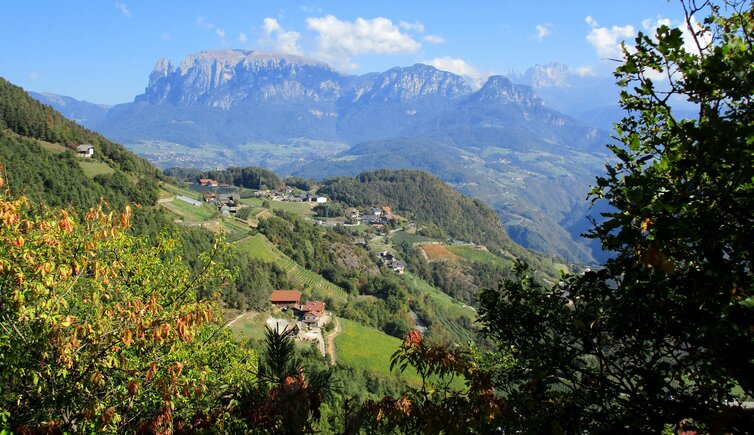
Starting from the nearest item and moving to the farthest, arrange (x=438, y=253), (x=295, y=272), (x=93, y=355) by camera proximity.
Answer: (x=93, y=355) → (x=295, y=272) → (x=438, y=253)

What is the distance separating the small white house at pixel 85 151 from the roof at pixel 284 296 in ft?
114

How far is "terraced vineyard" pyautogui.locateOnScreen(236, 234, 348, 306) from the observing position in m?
57.9

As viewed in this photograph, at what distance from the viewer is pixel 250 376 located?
7.00m

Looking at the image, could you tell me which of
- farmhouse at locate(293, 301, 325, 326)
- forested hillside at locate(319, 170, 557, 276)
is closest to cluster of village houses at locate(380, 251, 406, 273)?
farmhouse at locate(293, 301, 325, 326)

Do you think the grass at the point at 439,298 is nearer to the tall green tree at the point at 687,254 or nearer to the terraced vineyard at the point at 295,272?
the terraced vineyard at the point at 295,272

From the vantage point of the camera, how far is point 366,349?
42750 mm

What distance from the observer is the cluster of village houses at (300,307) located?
147ft

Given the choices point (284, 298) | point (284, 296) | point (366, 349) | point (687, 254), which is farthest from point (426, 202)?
point (687, 254)

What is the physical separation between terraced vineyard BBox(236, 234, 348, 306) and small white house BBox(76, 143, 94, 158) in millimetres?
24755

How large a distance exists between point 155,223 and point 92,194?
8583 millimetres

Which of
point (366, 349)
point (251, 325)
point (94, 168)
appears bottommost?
point (366, 349)

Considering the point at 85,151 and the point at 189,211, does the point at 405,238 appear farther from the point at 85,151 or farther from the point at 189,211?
the point at 85,151

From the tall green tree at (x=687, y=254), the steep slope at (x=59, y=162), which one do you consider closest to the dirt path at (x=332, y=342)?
the steep slope at (x=59, y=162)

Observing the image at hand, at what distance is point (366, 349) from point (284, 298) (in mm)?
11300
